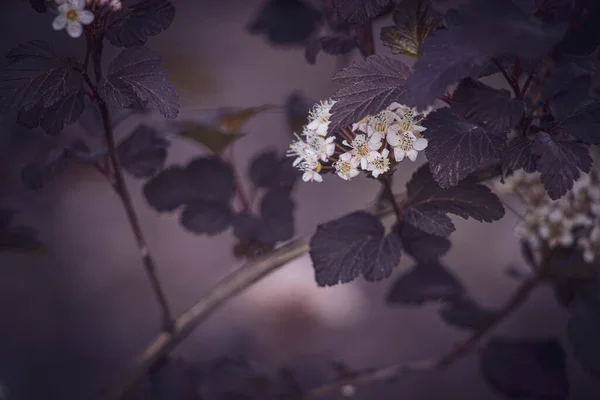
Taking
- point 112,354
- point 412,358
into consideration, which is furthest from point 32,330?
point 412,358

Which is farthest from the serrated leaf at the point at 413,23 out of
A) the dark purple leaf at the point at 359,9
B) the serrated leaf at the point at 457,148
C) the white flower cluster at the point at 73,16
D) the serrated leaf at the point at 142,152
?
the serrated leaf at the point at 142,152

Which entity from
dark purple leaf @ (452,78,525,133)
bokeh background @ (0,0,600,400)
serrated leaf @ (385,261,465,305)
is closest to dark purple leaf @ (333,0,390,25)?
dark purple leaf @ (452,78,525,133)

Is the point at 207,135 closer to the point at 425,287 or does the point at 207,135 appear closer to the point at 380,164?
the point at 380,164

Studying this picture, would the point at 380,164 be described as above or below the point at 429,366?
above

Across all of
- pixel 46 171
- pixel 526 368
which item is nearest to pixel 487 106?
pixel 46 171

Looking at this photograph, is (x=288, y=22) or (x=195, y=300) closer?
(x=288, y=22)

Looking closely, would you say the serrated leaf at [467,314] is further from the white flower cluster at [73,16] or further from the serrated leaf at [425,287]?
the white flower cluster at [73,16]
